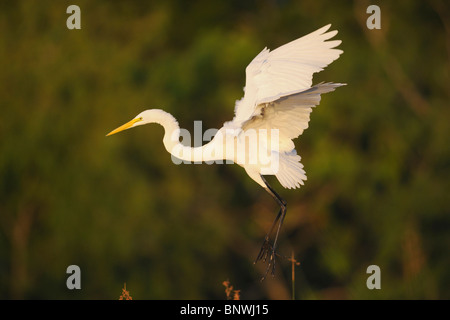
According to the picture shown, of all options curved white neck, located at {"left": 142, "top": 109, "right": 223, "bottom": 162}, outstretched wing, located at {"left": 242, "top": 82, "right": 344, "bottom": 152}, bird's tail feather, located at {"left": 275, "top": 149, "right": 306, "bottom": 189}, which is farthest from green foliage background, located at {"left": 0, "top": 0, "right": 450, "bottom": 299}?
outstretched wing, located at {"left": 242, "top": 82, "right": 344, "bottom": 152}

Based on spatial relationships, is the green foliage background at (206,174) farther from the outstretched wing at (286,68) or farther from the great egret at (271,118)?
the outstretched wing at (286,68)

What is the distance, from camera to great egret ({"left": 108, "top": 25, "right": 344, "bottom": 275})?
13.0 feet

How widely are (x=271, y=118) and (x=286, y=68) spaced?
0.29 meters

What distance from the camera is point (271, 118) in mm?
4105

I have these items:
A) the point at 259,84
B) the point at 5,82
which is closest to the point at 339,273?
the point at 5,82

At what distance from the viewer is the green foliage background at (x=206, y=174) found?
11180 millimetres

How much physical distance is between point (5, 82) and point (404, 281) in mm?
7004

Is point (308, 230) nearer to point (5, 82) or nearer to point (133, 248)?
point (133, 248)

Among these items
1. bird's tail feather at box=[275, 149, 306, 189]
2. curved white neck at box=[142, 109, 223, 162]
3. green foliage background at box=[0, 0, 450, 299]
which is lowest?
bird's tail feather at box=[275, 149, 306, 189]

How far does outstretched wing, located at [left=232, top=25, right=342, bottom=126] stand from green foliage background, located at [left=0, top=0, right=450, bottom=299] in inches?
274

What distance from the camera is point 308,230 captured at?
12.3 m

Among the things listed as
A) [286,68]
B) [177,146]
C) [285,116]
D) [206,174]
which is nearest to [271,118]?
[285,116]

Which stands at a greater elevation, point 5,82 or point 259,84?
point 5,82

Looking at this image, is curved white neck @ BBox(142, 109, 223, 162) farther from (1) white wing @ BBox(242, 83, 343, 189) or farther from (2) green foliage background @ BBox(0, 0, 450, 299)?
(2) green foliage background @ BBox(0, 0, 450, 299)
